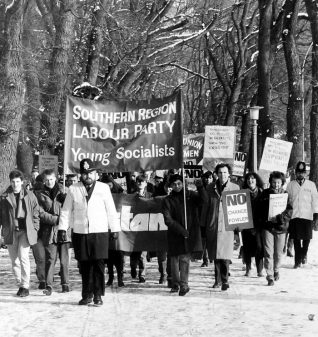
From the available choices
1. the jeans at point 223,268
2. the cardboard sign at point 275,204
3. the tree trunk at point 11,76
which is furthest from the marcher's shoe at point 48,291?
the tree trunk at point 11,76

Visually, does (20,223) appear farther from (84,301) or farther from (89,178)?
(84,301)

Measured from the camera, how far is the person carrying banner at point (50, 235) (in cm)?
1112

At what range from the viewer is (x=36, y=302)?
10227mm

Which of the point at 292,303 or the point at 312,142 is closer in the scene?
the point at 292,303

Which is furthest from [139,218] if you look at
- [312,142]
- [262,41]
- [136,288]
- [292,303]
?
[312,142]

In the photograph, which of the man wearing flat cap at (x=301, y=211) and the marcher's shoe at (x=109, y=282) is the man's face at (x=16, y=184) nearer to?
the marcher's shoe at (x=109, y=282)

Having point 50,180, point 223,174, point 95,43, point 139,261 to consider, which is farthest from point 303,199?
point 95,43

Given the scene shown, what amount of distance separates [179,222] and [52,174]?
187cm

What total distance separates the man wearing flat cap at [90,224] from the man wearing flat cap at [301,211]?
470cm

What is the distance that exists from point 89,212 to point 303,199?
518 centimetres

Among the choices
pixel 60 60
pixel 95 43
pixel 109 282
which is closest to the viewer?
pixel 109 282

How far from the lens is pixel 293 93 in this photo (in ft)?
67.6

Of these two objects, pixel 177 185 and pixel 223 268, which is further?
pixel 223 268

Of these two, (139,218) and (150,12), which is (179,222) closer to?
(139,218)
